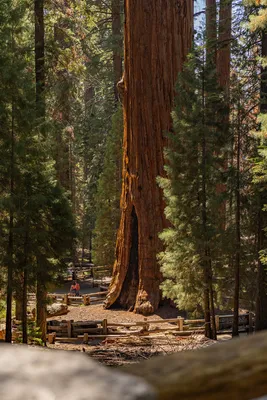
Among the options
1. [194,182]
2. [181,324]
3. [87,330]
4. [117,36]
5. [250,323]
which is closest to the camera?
[194,182]

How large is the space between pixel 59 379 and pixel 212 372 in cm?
53

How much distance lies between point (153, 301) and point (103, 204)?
37.8 ft

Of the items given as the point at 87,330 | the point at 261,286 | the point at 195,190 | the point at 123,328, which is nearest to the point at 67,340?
the point at 87,330

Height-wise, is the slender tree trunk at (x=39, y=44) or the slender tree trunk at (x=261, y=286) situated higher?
the slender tree trunk at (x=39, y=44)

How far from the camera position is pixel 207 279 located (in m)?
12.2

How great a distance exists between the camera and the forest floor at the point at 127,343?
1040 cm

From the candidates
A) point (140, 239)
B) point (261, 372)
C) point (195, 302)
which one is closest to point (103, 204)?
point (140, 239)

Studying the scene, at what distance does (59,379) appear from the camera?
4.43 ft

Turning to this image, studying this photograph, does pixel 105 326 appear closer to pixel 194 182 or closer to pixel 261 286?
pixel 261 286

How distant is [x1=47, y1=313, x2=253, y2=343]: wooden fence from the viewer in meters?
14.3

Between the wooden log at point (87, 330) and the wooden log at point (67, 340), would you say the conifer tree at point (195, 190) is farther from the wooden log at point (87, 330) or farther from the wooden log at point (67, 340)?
the wooden log at point (67, 340)

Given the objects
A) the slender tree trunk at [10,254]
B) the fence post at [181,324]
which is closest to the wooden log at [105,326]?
the fence post at [181,324]

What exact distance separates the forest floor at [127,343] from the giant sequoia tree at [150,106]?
628 mm

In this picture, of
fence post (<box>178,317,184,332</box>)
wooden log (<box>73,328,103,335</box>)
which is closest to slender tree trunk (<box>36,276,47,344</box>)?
wooden log (<box>73,328,103,335</box>)
